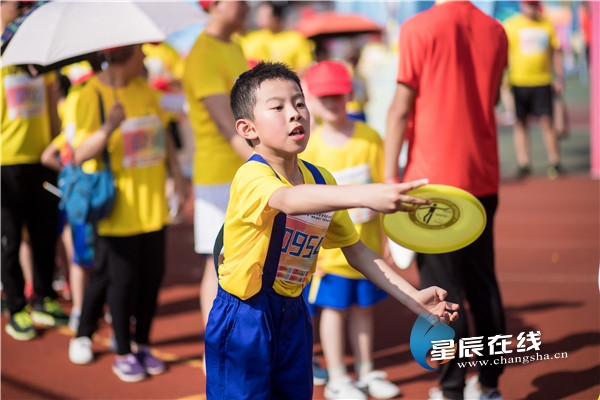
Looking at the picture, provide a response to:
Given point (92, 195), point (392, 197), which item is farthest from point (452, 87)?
point (92, 195)

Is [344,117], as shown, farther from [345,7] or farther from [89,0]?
[345,7]

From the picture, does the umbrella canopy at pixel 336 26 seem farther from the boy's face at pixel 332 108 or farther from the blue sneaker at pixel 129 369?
the blue sneaker at pixel 129 369

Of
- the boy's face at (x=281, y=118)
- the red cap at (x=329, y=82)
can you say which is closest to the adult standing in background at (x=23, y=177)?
the red cap at (x=329, y=82)

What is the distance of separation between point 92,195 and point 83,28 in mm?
977

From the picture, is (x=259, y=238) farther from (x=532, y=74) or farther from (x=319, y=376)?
(x=532, y=74)

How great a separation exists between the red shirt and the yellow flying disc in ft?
4.10

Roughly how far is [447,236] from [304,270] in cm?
53

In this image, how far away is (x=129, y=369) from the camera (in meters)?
5.26

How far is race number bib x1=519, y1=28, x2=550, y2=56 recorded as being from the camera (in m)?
11.9

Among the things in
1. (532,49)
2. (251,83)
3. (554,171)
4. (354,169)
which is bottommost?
(554,171)

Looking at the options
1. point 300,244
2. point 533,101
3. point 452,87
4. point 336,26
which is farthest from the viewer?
point 533,101

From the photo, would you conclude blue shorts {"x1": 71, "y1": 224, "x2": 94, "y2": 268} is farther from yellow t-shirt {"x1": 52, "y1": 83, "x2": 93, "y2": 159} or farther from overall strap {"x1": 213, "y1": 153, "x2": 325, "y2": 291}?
overall strap {"x1": 213, "y1": 153, "x2": 325, "y2": 291}

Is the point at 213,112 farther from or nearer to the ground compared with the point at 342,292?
farther from the ground

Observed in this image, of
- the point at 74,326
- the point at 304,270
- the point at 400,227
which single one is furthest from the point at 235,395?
the point at 74,326
